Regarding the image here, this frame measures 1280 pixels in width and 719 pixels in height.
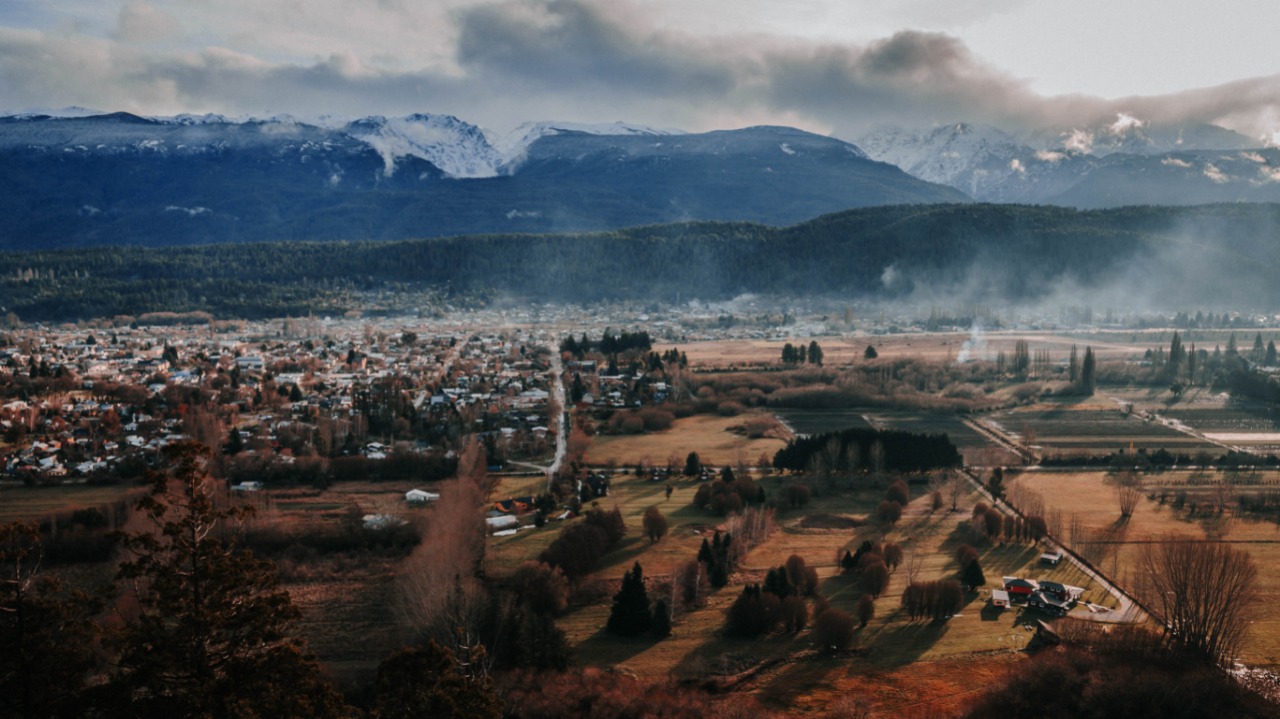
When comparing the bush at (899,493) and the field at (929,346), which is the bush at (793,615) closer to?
the bush at (899,493)

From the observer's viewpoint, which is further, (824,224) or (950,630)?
(824,224)

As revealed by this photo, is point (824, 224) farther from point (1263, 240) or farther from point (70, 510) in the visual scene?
point (70, 510)

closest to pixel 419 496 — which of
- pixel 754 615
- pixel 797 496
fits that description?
pixel 797 496

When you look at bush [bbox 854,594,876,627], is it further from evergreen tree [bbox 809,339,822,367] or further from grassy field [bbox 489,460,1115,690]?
evergreen tree [bbox 809,339,822,367]

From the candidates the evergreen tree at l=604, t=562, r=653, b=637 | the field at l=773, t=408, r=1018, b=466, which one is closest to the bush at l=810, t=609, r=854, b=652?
the evergreen tree at l=604, t=562, r=653, b=637

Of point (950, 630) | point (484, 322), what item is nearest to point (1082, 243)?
point (484, 322)

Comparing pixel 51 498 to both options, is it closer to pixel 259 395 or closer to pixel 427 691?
pixel 259 395
